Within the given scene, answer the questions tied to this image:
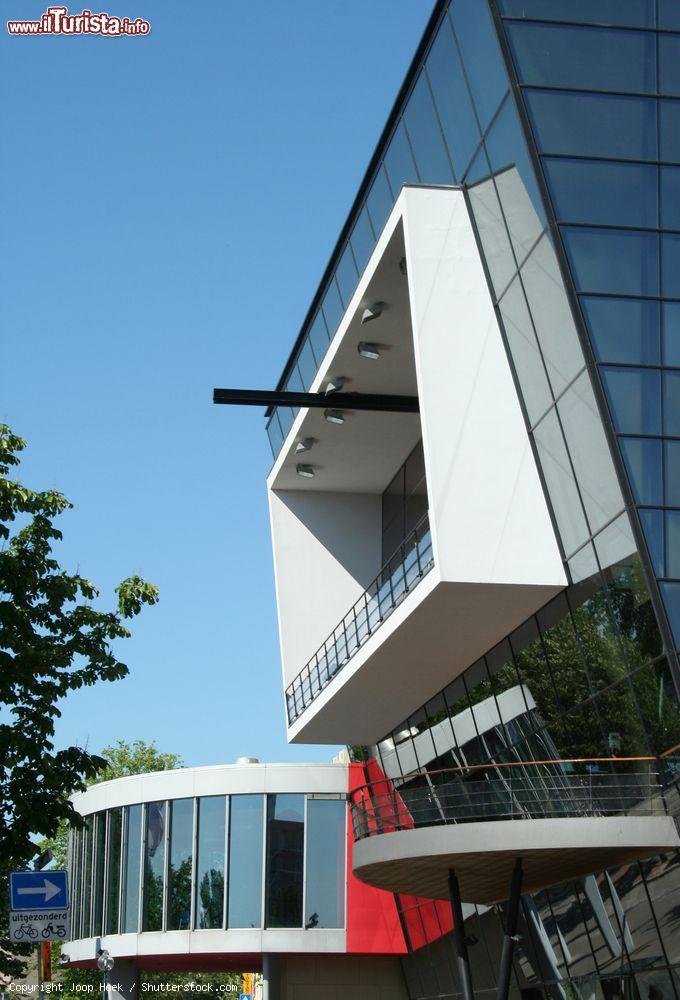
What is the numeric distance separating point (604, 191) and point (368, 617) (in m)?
10.2

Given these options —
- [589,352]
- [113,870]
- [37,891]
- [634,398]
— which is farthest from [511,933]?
[113,870]

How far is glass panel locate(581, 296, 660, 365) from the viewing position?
61.7 ft

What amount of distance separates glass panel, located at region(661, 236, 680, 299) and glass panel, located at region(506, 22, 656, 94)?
3084 millimetres

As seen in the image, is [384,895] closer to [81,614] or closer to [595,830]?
[595,830]

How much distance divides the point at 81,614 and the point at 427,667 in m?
11.6

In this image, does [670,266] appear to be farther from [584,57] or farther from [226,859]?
[226,859]

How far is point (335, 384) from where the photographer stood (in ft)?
95.2

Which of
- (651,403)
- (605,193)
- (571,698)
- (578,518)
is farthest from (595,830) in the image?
(605,193)

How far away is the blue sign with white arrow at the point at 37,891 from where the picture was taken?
11.4 metres

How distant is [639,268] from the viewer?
64.4 ft

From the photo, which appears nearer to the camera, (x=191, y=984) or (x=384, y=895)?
(x=384, y=895)

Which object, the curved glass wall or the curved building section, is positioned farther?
the curved glass wall

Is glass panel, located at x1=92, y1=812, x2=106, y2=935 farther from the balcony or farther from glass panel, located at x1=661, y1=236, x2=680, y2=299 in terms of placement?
glass panel, located at x1=661, y1=236, x2=680, y2=299

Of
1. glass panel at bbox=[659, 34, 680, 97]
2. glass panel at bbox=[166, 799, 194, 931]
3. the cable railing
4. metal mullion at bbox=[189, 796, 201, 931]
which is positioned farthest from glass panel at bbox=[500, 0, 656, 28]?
glass panel at bbox=[166, 799, 194, 931]
